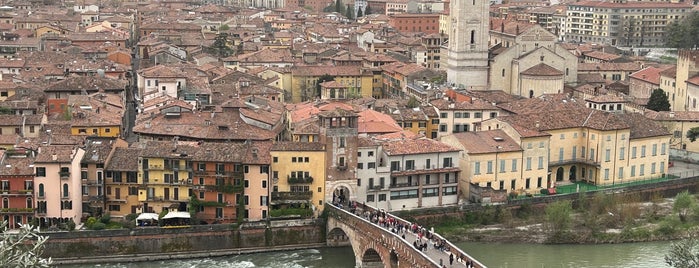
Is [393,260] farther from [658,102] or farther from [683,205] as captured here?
[658,102]

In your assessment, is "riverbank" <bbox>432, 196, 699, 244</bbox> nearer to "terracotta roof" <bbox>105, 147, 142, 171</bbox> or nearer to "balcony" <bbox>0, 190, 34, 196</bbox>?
"terracotta roof" <bbox>105, 147, 142, 171</bbox>

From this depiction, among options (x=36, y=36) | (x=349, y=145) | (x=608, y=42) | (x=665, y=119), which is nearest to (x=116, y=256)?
(x=349, y=145)

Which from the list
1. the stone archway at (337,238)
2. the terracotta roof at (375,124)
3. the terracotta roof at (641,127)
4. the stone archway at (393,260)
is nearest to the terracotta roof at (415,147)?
the terracotta roof at (375,124)

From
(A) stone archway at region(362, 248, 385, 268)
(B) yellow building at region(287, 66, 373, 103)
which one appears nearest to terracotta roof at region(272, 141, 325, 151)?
(A) stone archway at region(362, 248, 385, 268)

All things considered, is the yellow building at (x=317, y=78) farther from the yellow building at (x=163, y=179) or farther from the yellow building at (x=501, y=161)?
the yellow building at (x=163, y=179)

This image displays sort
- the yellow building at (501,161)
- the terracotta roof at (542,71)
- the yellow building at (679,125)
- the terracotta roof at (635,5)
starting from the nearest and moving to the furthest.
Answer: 1. the yellow building at (501,161)
2. the yellow building at (679,125)
3. the terracotta roof at (542,71)
4. the terracotta roof at (635,5)

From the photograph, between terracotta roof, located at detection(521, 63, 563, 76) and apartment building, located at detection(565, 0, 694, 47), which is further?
apartment building, located at detection(565, 0, 694, 47)
